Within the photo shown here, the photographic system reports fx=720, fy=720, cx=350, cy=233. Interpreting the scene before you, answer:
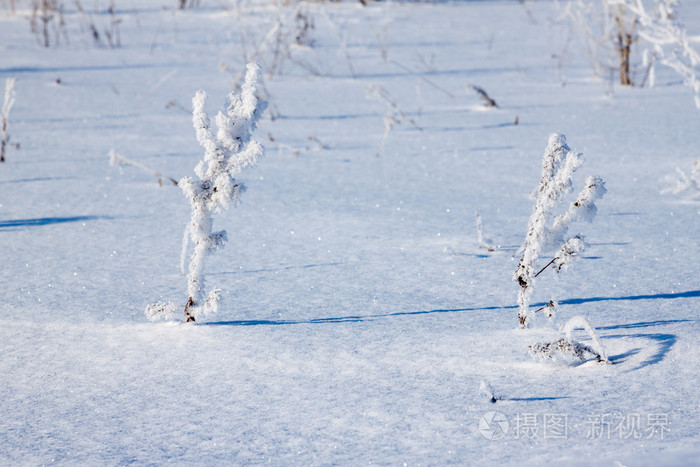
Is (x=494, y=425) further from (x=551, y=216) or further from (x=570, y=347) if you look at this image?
(x=551, y=216)

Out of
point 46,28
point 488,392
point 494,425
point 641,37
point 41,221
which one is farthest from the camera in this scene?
point 46,28

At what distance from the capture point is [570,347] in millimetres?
1443

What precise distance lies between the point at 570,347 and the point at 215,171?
891 millimetres

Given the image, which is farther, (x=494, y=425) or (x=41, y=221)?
(x=41, y=221)

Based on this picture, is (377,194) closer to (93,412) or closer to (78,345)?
(78,345)

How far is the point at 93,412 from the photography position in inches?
54.3

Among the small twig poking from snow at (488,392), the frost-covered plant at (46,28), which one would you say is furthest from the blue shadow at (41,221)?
the frost-covered plant at (46,28)

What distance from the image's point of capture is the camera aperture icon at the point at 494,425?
1253mm

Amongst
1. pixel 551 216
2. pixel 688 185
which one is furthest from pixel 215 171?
pixel 688 185

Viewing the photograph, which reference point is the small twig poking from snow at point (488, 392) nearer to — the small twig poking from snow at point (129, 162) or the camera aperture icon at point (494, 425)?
the camera aperture icon at point (494, 425)

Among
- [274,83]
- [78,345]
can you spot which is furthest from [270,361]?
[274,83]

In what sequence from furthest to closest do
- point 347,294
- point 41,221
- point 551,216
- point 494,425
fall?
point 41,221
point 347,294
point 551,216
point 494,425

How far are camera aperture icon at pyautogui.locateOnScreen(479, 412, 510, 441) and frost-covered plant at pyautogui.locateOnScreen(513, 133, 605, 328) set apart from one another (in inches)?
15.3

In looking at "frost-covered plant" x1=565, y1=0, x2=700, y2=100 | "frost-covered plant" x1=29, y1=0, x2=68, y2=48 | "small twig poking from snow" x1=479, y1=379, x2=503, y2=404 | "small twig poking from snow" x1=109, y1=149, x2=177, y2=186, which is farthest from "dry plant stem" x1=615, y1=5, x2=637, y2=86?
"frost-covered plant" x1=29, y1=0, x2=68, y2=48
